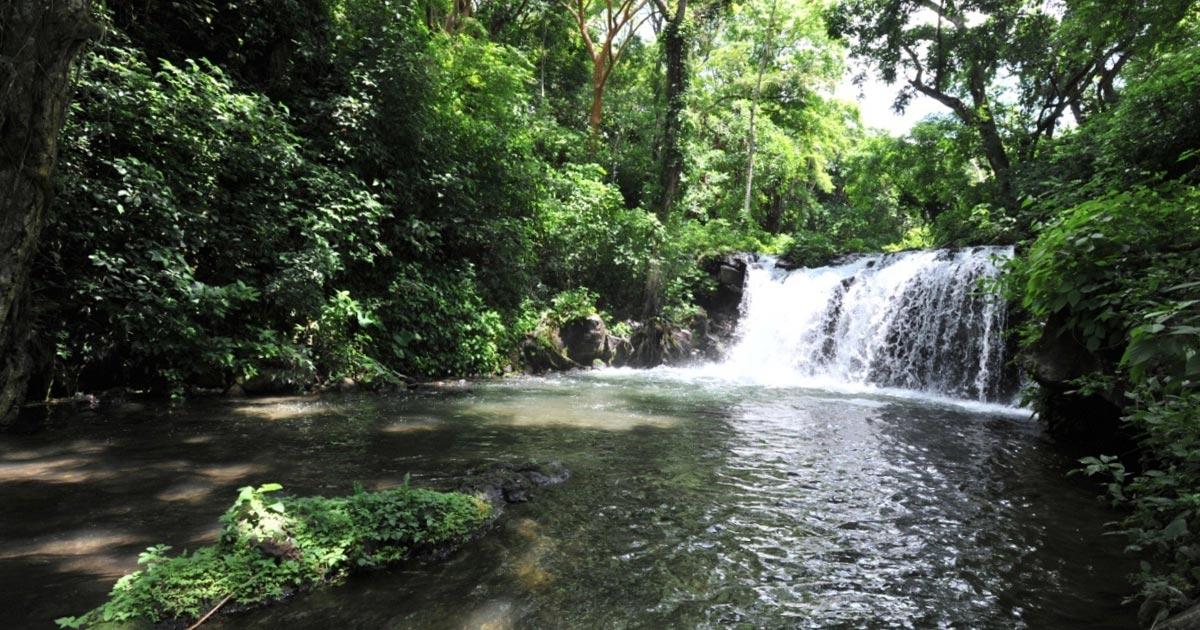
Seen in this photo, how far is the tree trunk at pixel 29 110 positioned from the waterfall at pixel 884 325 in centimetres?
1189

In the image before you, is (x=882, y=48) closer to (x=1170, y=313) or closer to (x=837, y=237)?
(x=837, y=237)

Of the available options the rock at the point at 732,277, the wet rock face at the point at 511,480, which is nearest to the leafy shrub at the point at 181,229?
the wet rock face at the point at 511,480

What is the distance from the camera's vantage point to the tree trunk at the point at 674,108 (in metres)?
17.5

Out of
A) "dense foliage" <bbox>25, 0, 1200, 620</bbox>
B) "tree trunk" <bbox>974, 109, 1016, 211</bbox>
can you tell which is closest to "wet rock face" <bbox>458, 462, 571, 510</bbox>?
"dense foliage" <bbox>25, 0, 1200, 620</bbox>

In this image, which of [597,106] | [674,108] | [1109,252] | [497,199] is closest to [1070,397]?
[1109,252]

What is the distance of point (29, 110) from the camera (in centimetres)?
475

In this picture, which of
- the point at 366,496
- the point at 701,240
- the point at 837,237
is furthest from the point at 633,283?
the point at 837,237

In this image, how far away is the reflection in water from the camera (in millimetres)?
3002

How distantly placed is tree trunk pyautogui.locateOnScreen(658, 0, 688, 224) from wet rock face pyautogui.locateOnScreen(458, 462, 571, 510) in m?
13.6

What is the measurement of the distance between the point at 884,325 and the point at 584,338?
735 centimetres

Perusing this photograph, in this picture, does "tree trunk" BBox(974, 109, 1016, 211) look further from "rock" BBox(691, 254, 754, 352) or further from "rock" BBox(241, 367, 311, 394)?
"rock" BBox(241, 367, 311, 394)

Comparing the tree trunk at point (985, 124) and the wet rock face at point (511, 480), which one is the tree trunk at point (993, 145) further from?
the wet rock face at point (511, 480)

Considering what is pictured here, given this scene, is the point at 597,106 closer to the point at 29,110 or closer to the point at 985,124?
the point at 985,124

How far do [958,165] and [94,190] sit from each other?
22.7m
